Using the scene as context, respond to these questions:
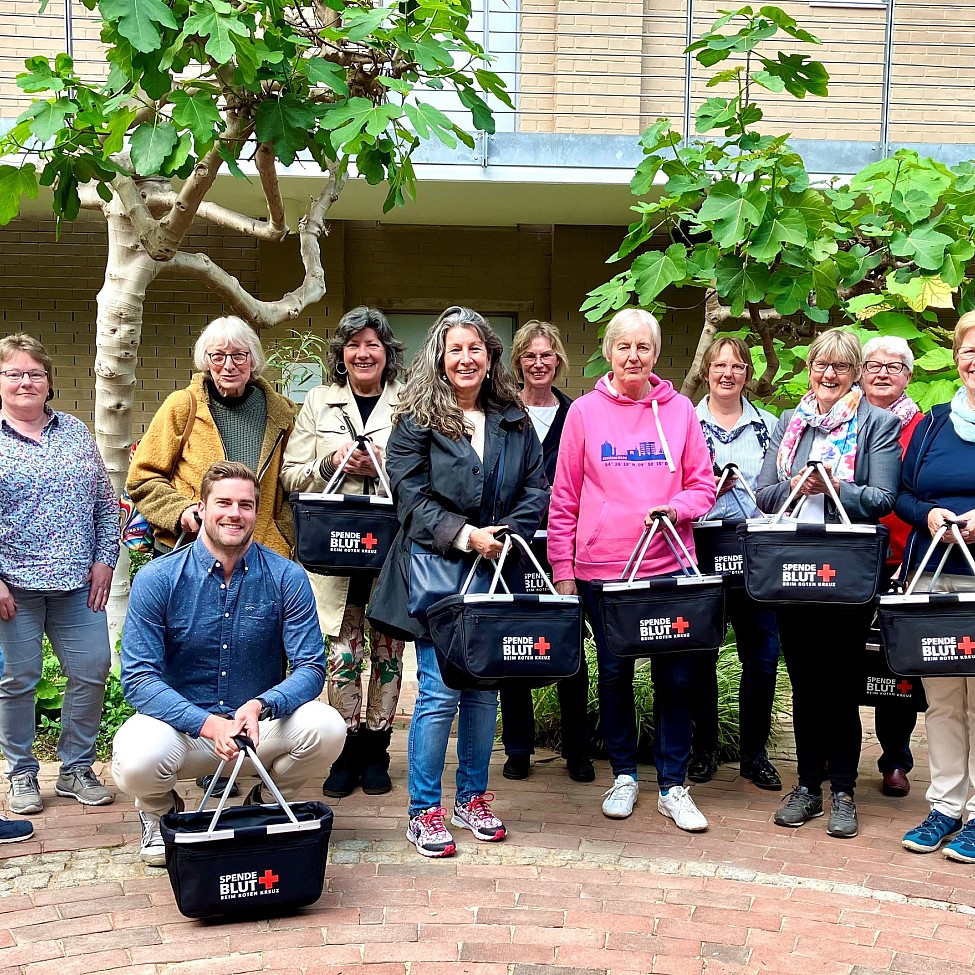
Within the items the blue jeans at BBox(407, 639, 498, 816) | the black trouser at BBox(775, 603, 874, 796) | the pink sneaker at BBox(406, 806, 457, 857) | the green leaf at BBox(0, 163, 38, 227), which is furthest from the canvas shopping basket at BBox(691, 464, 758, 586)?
the green leaf at BBox(0, 163, 38, 227)

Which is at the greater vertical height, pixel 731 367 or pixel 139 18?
pixel 139 18

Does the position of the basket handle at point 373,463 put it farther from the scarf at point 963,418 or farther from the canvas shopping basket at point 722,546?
the scarf at point 963,418

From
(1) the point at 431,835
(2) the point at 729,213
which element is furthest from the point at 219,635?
(2) the point at 729,213

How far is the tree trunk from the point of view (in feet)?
19.0

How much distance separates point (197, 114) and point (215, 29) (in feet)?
1.36

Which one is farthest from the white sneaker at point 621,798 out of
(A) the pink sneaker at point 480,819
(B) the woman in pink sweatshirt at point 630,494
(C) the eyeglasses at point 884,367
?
(C) the eyeglasses at point 884,367

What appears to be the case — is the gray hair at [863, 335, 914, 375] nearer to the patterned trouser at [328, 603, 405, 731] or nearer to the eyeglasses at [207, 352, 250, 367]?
the patterned trouser at [328, 603, 405, 731]

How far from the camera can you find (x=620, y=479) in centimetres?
470

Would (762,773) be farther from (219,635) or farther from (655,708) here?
(219,635)

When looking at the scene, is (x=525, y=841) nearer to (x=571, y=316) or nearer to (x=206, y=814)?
(x=206, y=814)

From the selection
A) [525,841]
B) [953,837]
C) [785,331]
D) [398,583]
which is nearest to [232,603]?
[398,583]

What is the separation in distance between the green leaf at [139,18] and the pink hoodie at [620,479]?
2.20 m

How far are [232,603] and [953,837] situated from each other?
305 centimetres

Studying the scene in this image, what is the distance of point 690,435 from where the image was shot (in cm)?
479
